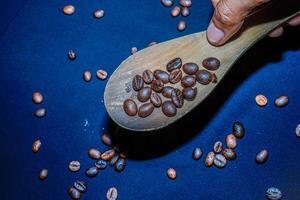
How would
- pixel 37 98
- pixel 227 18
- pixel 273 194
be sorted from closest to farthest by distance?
pixel 227 18 < pixel 273 194 < pixel 37 98

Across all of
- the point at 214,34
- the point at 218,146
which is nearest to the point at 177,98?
the point at 214,34

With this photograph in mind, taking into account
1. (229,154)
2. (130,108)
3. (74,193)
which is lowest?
(74,193)

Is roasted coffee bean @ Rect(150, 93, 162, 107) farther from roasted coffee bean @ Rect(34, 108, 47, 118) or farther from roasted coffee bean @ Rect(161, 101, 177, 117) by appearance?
roasted coffee bean @ Rect(34, 108, 47, 118)

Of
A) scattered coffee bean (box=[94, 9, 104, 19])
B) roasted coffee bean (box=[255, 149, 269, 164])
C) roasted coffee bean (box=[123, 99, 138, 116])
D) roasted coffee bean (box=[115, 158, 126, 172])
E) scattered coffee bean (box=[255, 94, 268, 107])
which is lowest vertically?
roasted coffee bean (box=[115, 158, 126, 172])

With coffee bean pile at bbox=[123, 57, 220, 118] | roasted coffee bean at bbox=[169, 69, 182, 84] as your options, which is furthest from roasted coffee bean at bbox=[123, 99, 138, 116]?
roasted coffee bean at bbox=[169, 69, 182, 84]

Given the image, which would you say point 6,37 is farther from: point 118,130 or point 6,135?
point 118,130

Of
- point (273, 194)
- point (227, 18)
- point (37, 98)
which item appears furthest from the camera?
point (37, 98)

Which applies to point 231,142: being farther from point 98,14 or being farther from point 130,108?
point 98,14

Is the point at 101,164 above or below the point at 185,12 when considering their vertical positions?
below
